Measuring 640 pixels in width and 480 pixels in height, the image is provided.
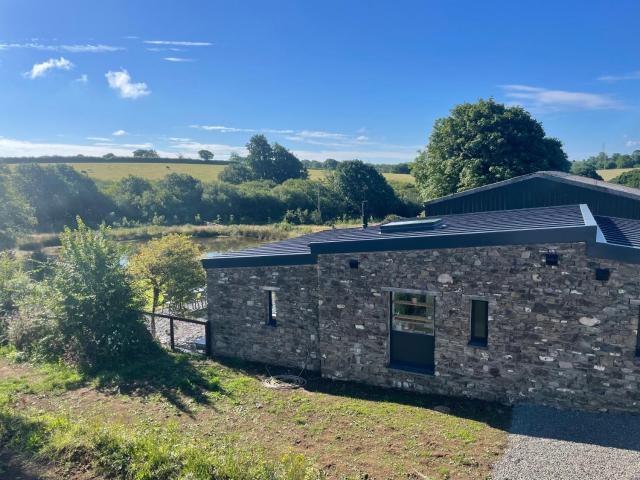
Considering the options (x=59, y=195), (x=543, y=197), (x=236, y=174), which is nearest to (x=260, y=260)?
(x=543, y=197)

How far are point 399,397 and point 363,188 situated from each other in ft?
160

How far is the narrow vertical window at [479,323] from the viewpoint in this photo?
10.2 metres

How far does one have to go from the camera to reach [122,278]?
14133 millimetres

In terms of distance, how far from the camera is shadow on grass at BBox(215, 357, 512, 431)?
9508 mm

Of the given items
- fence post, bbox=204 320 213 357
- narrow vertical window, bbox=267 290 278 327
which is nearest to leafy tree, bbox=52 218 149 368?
fence post, bbox=204 320 213 357

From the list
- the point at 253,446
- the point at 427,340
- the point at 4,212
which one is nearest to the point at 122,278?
the point at 253,446

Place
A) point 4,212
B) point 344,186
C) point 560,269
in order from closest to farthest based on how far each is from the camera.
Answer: point 560,269
point 4,212
point 344,186

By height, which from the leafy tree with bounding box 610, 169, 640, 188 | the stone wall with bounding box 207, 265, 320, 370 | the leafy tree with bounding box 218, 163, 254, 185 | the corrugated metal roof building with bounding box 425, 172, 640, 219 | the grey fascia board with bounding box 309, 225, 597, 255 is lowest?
the stone wall with bounding box 207, 265, 320, 370

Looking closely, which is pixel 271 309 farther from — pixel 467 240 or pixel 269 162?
pixel 269 162

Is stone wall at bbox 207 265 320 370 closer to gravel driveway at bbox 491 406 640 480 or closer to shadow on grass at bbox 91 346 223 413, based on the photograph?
shadow on grass at bbox 91 346 223 413

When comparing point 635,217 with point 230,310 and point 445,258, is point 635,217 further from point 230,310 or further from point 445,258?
point 230,310

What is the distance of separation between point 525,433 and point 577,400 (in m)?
1.56

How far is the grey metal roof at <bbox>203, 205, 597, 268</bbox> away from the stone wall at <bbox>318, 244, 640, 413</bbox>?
0.70 feet

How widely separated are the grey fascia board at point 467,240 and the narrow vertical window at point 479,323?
136 centimetres
